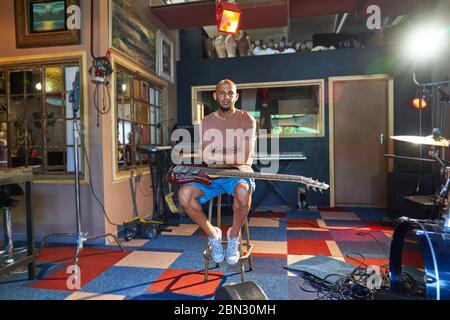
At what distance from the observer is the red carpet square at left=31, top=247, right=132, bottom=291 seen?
2119 mm

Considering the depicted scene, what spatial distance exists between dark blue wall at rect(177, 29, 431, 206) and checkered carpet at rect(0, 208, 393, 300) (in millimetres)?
1073

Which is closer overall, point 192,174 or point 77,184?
point 192,174

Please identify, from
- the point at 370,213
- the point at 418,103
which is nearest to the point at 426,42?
the point at 418,103

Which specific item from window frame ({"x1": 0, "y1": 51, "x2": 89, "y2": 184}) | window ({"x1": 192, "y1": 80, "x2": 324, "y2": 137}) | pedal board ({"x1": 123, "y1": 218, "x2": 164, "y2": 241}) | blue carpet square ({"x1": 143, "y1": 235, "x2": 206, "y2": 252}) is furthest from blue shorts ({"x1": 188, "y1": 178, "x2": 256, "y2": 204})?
window ({"x1": 192, "y1": 80, "x2": 324, "y2": 137})

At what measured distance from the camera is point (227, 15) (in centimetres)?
287

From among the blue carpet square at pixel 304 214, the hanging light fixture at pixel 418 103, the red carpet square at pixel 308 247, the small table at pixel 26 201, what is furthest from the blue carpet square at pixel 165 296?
the hanging light fixture at pixel 418 103

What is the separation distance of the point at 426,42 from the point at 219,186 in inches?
134

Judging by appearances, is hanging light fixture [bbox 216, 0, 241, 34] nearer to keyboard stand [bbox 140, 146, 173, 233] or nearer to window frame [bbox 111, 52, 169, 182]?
window frame [bbox 111, 52, 169, 182]

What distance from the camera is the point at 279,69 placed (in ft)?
15.1

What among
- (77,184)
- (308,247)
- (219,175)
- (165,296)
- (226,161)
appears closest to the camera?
(165,296)

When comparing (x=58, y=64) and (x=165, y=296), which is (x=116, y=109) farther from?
(x=165, y=296)

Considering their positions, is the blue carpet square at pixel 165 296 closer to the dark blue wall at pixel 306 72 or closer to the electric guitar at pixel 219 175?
the electric guitar at pixel 219 175
